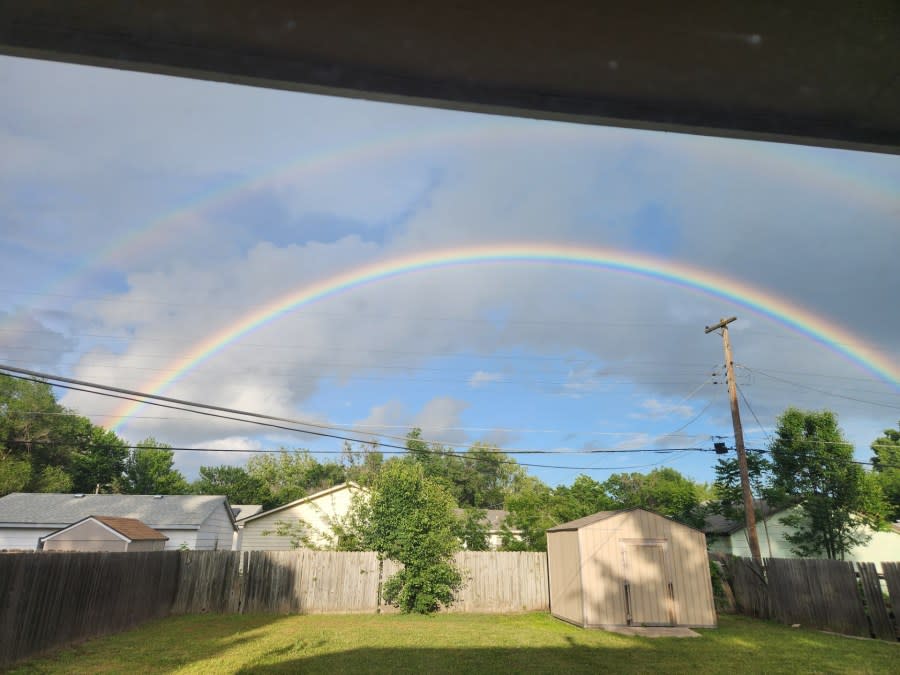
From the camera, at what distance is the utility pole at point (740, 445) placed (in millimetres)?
16016

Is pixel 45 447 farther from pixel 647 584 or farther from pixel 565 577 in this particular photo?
pixel 647 584

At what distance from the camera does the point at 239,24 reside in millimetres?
1953

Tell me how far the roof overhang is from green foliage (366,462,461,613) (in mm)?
14758

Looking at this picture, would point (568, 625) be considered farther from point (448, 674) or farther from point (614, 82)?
point (614, 82)

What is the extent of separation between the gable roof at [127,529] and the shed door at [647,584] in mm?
18483

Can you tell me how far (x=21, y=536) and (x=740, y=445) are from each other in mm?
28027

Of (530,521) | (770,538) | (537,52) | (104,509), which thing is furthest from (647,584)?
(104,509)

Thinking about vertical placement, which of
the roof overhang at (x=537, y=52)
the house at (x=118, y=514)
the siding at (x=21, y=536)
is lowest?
the siding at (x=21, y=536)

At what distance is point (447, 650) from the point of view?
10.0 m

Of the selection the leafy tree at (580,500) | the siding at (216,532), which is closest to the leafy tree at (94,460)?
the siding at (216,532)

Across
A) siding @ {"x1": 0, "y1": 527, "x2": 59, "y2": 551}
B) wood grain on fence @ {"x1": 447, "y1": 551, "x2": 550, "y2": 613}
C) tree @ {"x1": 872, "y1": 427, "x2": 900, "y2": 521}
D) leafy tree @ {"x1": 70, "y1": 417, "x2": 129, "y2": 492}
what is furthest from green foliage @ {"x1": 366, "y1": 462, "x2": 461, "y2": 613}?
leafy tree @ {"x1": 70, "y1": 417, "x2": 129, "y2": 492}

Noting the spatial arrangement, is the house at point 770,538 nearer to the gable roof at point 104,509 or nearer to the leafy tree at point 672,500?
the leafy tree at point 672,500

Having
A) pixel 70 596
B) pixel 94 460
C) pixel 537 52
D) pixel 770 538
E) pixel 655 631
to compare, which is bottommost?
pixel 655 631

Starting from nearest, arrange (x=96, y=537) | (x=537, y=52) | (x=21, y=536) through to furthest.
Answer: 1. (x=537, y=52)
2. (x=96, y=537)
3. (x=21, y=536)
